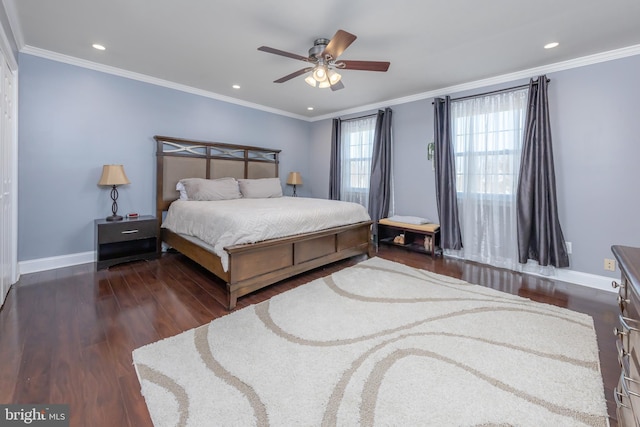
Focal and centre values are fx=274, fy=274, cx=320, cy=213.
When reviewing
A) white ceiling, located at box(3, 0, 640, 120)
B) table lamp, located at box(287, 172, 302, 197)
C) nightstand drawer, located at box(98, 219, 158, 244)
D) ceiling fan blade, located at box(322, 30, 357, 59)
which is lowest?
nightstand drawer, located at box(98, 219, 158, 244)

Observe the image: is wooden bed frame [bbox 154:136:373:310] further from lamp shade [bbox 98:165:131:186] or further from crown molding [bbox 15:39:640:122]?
crown molding [bbox 15:39:640:122]

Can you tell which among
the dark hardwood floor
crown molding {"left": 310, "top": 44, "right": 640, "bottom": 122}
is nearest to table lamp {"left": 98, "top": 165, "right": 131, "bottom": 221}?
the dark hardwood floor

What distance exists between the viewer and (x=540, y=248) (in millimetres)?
3262

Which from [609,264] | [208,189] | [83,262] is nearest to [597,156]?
[609,264]

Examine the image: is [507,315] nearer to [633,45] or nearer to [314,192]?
[633,45]

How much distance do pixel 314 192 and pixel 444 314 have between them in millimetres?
4342

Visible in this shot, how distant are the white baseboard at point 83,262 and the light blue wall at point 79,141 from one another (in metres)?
0.07

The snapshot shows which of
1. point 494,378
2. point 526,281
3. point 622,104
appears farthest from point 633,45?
point 494,378

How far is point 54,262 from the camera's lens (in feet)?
10.8

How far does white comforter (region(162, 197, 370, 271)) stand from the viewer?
8.29 ft

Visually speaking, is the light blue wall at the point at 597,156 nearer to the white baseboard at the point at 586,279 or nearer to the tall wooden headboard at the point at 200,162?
the white baseboard at the point at 586,279

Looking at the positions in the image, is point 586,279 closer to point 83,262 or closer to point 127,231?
point 127,231

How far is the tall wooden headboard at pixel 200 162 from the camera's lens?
401 centimetres

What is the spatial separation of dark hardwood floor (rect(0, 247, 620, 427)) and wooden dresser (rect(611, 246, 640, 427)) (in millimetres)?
699
